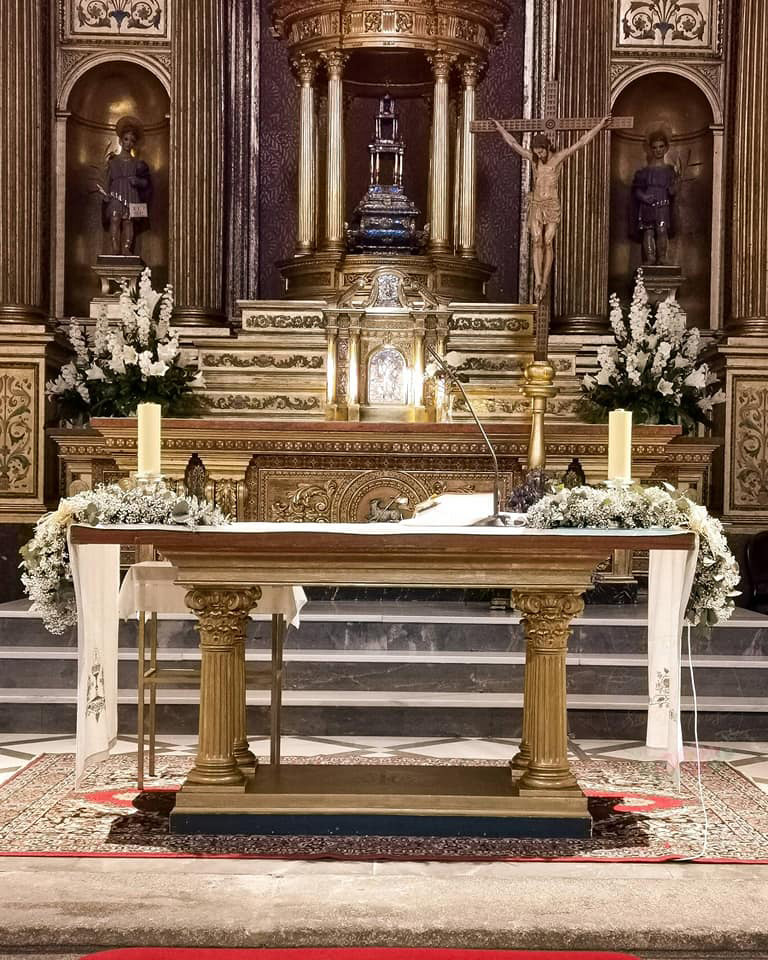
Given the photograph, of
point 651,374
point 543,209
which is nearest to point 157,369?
point 543,209

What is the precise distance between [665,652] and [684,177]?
702 centimetres

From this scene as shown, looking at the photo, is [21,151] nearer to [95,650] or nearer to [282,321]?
[282,321]

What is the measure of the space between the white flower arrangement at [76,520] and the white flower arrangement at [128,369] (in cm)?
411

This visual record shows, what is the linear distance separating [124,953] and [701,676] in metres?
4.72

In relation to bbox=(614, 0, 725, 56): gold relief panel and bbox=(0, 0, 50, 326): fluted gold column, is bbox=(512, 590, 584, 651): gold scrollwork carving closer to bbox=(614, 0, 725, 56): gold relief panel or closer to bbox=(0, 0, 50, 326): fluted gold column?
bbox=(0, 0, 50, 326): fluted gold column

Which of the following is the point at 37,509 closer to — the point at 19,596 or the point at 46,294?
the point at 19,596

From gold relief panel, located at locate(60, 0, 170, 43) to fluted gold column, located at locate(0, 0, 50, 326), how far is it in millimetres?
485

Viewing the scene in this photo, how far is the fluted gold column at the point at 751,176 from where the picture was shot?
10.4 metres

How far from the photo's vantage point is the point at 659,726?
203 inches

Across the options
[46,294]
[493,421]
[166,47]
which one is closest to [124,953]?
[493,421]

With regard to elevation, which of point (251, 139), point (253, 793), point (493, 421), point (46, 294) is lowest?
point (253, 793)

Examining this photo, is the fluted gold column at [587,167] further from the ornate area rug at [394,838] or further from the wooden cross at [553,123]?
the ornate area rug at [394,838]

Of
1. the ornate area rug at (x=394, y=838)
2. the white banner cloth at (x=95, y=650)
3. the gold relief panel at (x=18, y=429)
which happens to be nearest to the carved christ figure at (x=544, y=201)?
the gold relief panel at (x=18, y=429)

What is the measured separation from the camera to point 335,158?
34.3ft
